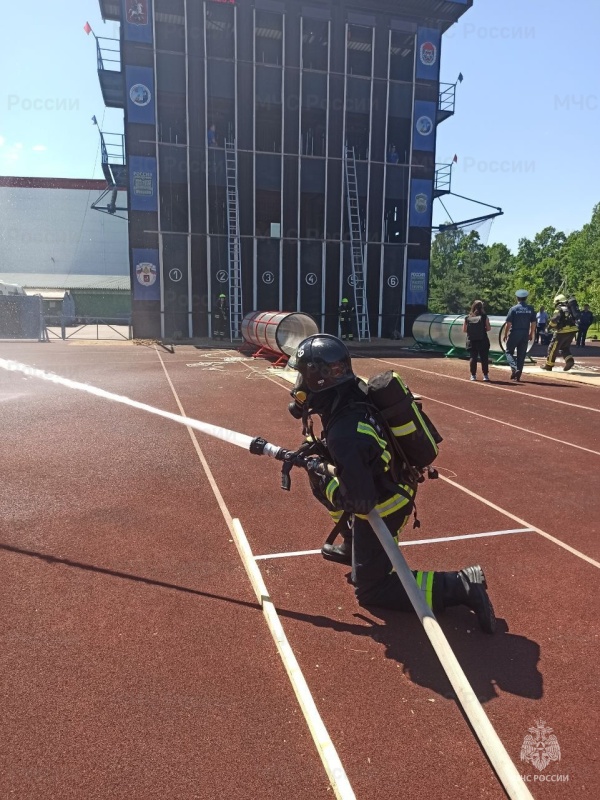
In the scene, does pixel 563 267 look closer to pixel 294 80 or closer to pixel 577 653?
pixel 294 80

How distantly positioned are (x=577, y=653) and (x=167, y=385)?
10.3m

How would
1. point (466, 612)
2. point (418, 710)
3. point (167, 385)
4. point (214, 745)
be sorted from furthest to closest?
point (167, 385), point (466, 612), point (418, 710), point (214, 745)

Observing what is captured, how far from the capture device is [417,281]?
27172mm

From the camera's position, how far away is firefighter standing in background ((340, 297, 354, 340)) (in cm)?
2436

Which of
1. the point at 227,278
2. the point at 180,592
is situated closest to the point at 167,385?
the point at 180,592

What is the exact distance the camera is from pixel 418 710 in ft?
8.58

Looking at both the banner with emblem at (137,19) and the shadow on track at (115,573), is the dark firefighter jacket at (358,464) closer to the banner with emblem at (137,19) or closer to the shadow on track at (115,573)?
the shadow on track at (115,573)

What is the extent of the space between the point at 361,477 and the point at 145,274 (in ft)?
76.5

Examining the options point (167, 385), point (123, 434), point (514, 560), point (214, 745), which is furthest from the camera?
point (167, 385)

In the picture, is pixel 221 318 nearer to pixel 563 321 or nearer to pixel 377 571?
pixel 563 321

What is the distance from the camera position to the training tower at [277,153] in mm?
23688

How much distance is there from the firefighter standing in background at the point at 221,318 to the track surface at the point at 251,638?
703 inches

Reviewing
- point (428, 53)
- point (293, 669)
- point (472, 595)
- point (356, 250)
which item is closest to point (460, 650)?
point (472, 595)

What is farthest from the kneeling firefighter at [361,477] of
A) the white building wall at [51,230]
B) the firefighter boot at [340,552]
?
the white building wall at [51,230]
